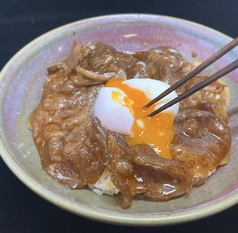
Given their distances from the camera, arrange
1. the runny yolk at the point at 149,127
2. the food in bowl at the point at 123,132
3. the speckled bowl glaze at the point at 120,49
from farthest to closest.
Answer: the runny yolk at the point at 149,127
the food in bowl at the point at 123,132
the speckled bowl glaze at the point at 120,49

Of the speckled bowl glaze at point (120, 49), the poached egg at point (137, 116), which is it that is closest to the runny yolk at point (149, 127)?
the poached egg at point (137, 116)

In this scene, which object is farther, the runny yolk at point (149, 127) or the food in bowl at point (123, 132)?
the runny yolk at point (149, 127)

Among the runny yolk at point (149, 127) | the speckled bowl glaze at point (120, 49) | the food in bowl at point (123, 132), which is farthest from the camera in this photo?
the runny yolk at point (149, 127)

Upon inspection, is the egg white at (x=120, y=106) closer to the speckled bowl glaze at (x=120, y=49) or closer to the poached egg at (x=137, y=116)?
the poached egg at (x=137, y=116)

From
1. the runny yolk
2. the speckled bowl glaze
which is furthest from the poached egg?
the speckled bowl glaze

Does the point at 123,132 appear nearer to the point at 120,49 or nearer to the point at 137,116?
the point at 137,116

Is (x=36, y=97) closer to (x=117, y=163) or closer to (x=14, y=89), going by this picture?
(x=14, y=89)
